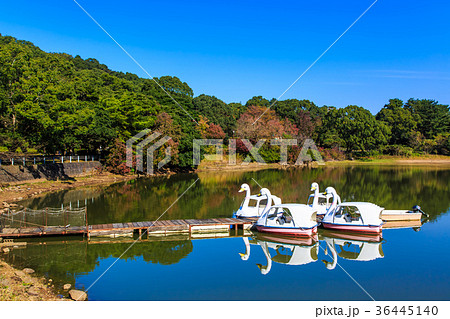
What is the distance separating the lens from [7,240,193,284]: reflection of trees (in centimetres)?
1102

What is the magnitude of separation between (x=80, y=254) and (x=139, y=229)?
9.22ft

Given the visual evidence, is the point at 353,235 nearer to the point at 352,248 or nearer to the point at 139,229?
the point at 352,248

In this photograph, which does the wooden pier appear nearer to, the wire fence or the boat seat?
the wire fence

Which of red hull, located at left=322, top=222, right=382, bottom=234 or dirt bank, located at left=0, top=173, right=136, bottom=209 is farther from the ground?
dirt bank, located at left=0, top=173, right=136, bottom=209

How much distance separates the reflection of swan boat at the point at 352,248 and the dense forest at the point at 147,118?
64.2ft

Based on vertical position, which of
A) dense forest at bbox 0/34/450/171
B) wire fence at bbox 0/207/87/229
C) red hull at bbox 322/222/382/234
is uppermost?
dense forest at bbox 0/34/450/171

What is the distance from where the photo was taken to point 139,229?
48.5 feet

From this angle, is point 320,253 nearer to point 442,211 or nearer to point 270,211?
point 270,211

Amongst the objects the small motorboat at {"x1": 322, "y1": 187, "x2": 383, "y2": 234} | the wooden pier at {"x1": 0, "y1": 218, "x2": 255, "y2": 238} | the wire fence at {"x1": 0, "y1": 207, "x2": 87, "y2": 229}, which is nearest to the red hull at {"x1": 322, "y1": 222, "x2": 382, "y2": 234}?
the small motorboat at {"x1": 322, "y1": 187, "x2": 383, "y2": 234}

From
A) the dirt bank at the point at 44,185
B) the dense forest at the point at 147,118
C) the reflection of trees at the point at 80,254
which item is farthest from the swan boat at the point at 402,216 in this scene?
the dense forest at the point at 147,118

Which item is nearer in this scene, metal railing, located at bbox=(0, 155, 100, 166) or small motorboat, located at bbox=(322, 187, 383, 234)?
small motorboat, located at bbox=(322, 187, 383, 234)

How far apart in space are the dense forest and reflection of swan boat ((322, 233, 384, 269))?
19.6 m

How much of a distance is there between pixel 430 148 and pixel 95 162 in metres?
54.5

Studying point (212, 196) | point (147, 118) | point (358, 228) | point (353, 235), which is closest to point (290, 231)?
point (353, 235)
